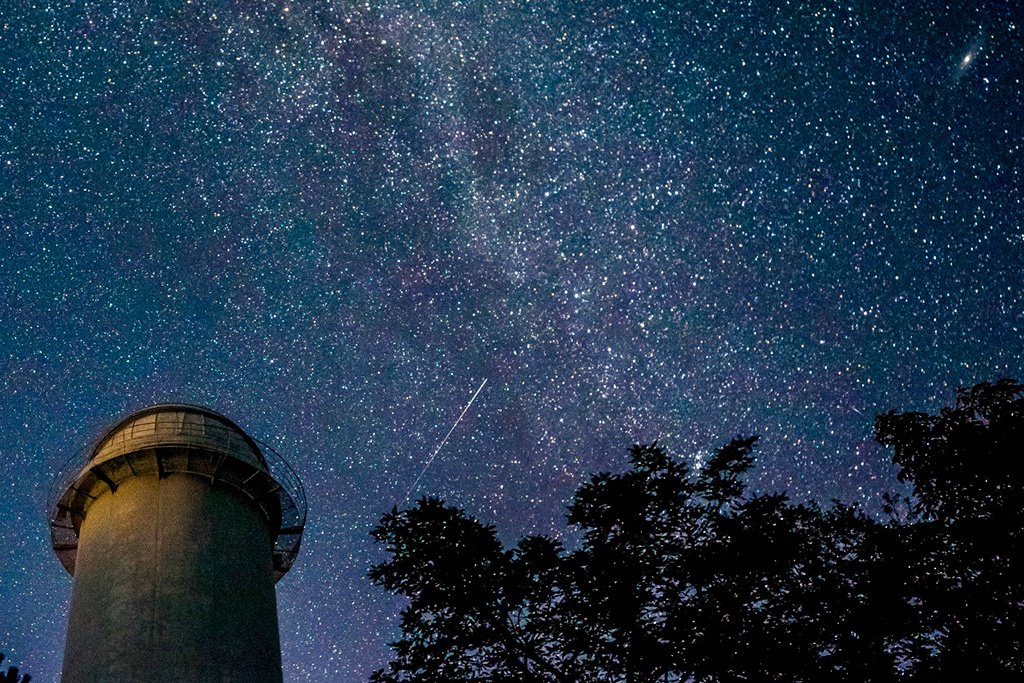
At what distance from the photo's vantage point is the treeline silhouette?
910cm

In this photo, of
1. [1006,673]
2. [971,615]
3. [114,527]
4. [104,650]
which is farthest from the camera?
[114,527]

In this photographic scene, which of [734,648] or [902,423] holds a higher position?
[902,423]

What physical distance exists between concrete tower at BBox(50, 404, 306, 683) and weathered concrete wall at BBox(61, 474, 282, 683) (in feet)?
0.07

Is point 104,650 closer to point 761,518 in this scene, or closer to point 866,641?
point 761,518

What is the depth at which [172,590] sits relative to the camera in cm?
1459

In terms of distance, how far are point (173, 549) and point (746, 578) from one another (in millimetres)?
11387

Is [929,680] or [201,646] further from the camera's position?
[201,646]

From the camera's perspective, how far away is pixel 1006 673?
8359 millimetres

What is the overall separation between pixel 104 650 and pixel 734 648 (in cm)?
1140

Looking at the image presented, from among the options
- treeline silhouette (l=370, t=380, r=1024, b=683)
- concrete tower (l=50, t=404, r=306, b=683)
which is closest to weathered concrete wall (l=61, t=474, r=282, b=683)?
concrete tower (l=50, t=404, r=306, b=683)

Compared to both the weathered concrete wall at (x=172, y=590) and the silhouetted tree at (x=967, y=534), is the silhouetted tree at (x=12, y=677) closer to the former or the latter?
the weathered concrete wall at (x=172, y=590)

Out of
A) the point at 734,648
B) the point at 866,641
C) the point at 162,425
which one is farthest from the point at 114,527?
the point at 866,641

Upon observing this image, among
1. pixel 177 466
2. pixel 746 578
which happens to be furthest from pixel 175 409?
pixel 746 578

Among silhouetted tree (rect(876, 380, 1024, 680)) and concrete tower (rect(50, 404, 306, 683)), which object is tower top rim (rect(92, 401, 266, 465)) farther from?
silhouetted tree (rect(876, 380, 1024, 680))
